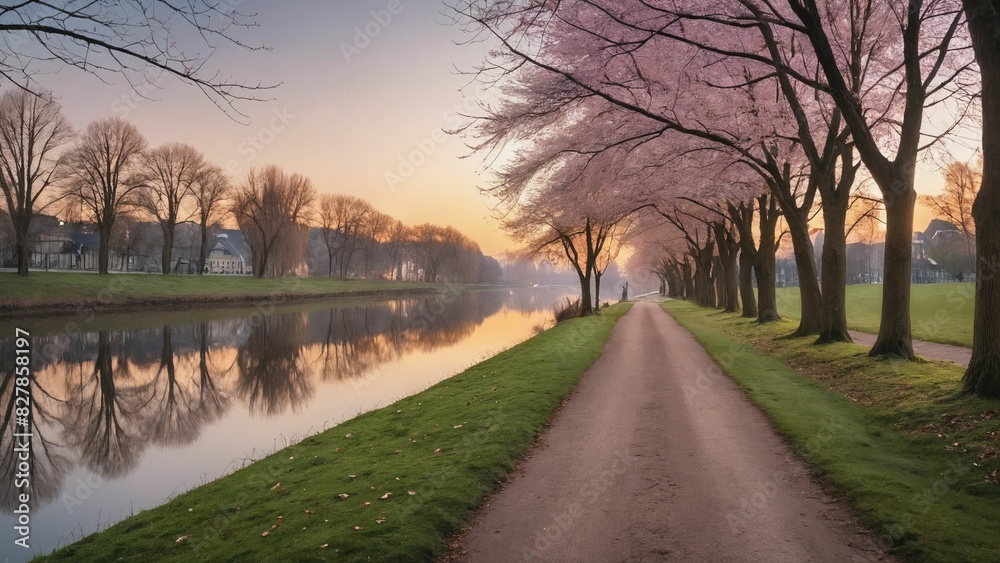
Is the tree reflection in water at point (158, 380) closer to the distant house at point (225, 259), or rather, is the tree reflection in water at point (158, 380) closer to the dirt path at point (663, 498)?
the dirt path at point (663, 498)

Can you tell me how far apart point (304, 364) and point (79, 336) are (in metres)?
12.6

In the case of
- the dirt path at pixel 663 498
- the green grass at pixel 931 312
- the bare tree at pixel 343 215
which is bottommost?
the dirt path at pixel 663 498

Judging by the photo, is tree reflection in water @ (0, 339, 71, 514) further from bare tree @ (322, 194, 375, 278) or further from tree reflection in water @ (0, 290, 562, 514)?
bare tree @ (322, 194, 375, 278)

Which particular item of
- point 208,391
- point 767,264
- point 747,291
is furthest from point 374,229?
point 208,391

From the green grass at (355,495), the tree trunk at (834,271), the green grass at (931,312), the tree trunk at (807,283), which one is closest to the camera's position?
the green grass at (355,495)

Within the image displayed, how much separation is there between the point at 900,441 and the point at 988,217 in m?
3.85

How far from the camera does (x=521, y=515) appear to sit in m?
6.11

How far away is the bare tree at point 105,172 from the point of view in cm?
4666

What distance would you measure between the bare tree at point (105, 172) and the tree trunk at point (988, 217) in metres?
A: 54.8

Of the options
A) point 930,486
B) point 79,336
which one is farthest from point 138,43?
point 79,336

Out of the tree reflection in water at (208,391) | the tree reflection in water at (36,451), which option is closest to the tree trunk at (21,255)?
the tree reflection in water at (208,391)

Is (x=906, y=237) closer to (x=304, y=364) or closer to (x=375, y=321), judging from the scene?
(x=304, y=364)

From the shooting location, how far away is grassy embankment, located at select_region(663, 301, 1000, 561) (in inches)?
214

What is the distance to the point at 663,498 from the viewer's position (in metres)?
6.31
